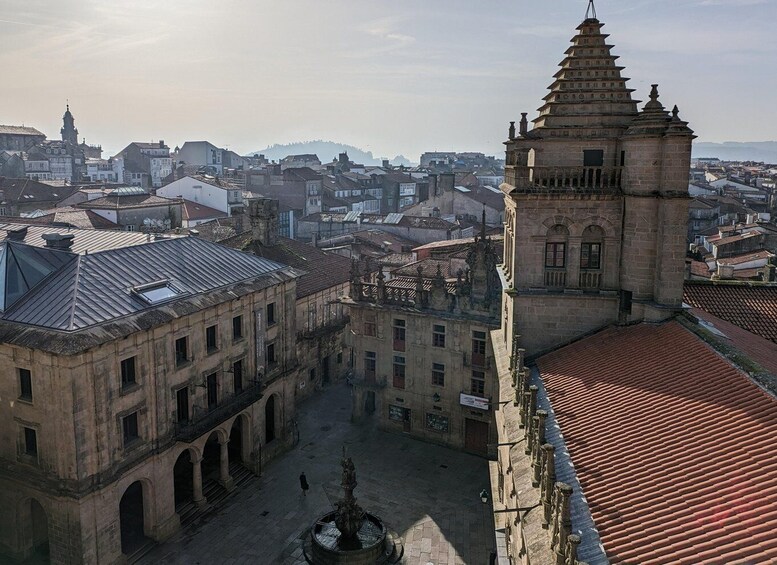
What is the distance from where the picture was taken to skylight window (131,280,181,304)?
116 feet

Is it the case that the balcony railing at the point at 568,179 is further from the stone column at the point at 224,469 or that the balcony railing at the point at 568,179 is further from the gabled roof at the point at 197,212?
the gabled roof at the point at 197,212

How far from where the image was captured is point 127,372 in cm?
3397

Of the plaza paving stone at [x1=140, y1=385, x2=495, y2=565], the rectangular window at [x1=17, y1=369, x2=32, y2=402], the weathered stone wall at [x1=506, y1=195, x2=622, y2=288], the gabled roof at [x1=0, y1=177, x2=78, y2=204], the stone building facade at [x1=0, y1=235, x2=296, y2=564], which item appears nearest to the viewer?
the weathered stone wall at [x1=506, y1=195, x2=622, y2=288]

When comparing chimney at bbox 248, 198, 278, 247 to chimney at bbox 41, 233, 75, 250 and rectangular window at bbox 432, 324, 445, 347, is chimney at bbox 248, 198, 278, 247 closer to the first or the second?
rectangular window at bbox 432, 324, 445, 347

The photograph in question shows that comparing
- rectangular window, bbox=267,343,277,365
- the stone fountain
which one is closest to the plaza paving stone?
the stone fountain

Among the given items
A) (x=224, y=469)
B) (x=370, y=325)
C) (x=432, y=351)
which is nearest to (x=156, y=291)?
(x=224, y=469)

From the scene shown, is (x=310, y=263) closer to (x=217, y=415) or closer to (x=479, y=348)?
(x=479, y=348)

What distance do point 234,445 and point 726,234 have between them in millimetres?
60935

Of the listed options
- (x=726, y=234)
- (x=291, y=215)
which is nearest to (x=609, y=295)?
(x=726, y=234)

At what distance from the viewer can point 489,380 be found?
46656 millimetres

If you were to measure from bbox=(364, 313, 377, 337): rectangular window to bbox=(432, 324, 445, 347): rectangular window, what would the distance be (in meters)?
4.89

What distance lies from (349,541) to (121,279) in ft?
61.9

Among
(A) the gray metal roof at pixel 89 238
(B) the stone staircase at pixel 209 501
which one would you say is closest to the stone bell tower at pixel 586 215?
(B) the stone staircase at pixel 209 501

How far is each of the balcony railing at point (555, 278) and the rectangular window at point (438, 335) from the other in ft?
58.2
